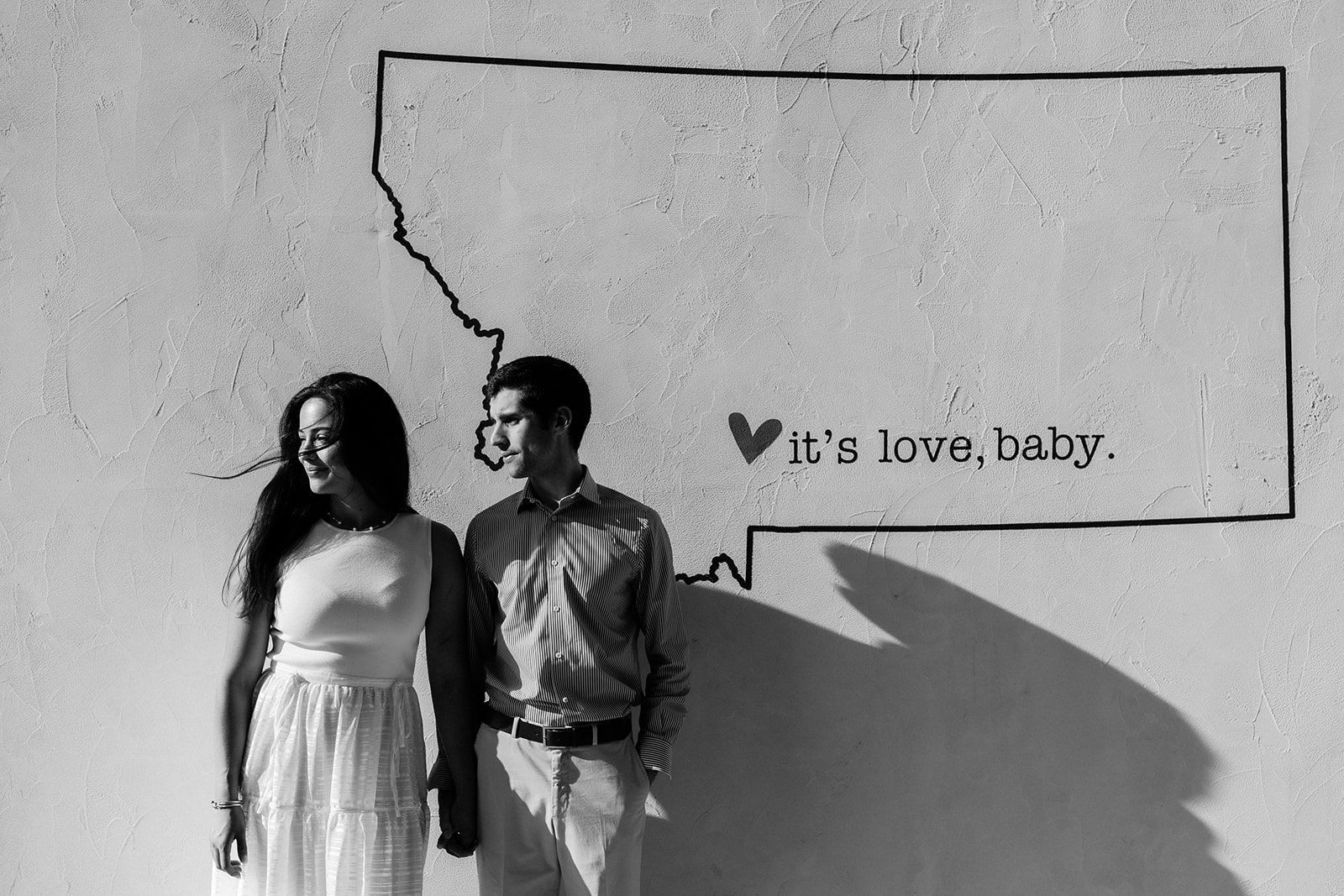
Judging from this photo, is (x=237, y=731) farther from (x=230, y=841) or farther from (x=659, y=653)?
(x=659, y=653)

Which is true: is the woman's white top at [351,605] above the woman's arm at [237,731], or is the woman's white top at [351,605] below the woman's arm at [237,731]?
above

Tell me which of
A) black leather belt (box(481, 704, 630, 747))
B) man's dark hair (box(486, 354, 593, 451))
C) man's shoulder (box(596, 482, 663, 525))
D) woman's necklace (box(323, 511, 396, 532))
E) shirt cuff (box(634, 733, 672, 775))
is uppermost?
man's dark hair (box(486, 354, 593, 451))

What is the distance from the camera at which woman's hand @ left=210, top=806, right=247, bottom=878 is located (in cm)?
201

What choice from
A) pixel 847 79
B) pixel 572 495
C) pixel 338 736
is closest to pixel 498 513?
pixel 572 495

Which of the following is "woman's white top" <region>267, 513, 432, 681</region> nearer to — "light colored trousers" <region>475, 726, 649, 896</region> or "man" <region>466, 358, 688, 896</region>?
"man" <region>466, 358, 688, 896</region>

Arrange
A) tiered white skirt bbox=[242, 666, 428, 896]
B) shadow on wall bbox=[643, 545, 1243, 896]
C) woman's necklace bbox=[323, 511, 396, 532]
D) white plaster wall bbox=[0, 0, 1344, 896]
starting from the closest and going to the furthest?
tiered white skirt bbox=[242, 666, 428, 896] → woman's necklace bbox=[323, 511, 396, 532] → white plaster wall bbox=[0, 0, 1344, 896] → shadow on wall bbox=[643, 545, 1243, 896]

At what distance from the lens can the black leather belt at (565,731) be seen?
6.74ft

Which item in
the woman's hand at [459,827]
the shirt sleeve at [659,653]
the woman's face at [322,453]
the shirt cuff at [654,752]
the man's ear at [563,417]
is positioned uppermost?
the man's ear at [563,417]

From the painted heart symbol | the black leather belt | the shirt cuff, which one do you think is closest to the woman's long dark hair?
the black leather belt

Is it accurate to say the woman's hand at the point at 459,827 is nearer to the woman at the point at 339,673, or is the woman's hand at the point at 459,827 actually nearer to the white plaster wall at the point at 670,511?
the woman at the point at 339,673

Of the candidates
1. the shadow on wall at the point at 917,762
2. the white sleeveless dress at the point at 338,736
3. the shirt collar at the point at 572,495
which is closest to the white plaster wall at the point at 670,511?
the shadow on wall at the point at 917,762

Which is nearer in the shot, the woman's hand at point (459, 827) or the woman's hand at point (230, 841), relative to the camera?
the woman's hand at point (230, 841)

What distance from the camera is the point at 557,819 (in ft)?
6.67

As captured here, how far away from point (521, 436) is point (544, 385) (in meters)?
0.11
